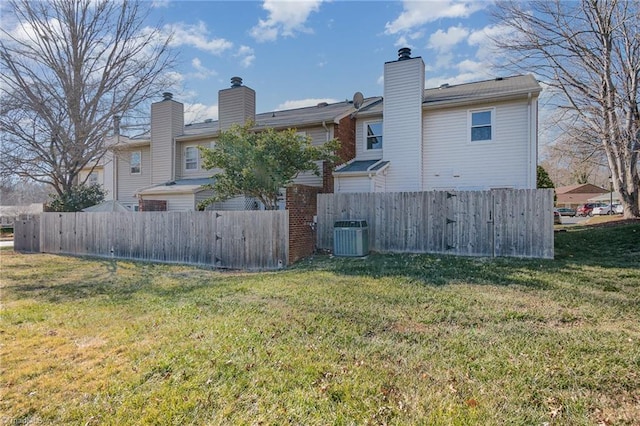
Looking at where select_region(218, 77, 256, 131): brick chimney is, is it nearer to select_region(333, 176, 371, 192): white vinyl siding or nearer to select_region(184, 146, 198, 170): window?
select_region(184, 146, 198, 170): window

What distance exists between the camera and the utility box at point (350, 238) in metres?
10.4

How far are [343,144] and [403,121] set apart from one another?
2515 millimetres

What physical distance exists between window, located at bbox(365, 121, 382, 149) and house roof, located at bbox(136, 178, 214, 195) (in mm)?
7414

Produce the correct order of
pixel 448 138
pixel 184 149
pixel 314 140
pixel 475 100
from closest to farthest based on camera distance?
pixel 475 100 < pixel 448 138 < pixel 314 140 < pixel 184 149

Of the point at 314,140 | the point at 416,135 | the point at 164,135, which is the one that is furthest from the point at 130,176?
the point at 416,135

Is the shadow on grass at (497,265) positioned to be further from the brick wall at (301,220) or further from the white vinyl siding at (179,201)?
the white vinyl siding at (179,201)

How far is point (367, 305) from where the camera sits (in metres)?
5.62

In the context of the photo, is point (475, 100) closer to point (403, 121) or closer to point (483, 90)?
point (483, 90)

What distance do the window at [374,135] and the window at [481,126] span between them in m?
3.64

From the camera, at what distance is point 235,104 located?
1706 centimetres

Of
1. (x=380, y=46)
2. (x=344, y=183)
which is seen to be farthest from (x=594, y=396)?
(x=380, y=46)

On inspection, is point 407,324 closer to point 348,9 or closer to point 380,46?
point 348,9

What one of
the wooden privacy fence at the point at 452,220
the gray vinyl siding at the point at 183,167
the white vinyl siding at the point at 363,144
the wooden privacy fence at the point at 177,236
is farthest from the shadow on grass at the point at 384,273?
the gray vinyl siding at the point at 183,167

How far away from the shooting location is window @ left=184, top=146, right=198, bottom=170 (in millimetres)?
18562
